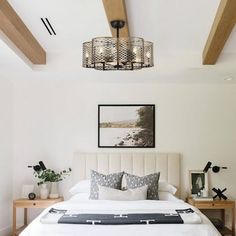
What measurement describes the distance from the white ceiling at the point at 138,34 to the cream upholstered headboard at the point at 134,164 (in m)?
1.11

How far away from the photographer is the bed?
3660 mm

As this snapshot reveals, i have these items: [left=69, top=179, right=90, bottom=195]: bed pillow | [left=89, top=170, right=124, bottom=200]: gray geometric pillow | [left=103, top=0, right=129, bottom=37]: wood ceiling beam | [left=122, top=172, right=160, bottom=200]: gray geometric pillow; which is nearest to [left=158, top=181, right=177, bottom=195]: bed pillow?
[left=122, top=172, right=160, bottom=200]: gray geometric pillow

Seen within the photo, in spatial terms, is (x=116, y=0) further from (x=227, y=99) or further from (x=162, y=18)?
(x=227, y=99)

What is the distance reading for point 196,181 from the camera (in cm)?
604

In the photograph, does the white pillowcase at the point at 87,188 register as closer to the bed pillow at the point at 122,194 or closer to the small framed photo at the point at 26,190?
the bed pillow at the point at 122,194

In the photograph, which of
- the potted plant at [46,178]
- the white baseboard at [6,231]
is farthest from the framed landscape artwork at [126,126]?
the white baseboard at [6,231]

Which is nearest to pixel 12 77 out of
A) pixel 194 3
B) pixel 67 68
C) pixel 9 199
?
pixel 67 68

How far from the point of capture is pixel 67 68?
17.7 feet

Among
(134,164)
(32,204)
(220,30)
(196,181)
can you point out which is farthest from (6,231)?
(220,30)

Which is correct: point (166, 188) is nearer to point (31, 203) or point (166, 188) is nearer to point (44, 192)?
point (44, 192)

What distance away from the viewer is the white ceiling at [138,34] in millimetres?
3852

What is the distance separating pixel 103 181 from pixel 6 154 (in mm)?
1494

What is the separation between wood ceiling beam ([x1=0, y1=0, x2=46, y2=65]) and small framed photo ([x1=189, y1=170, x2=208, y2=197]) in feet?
8.78

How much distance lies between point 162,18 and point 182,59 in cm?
131
